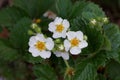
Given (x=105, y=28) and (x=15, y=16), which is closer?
(x=105, y=28)

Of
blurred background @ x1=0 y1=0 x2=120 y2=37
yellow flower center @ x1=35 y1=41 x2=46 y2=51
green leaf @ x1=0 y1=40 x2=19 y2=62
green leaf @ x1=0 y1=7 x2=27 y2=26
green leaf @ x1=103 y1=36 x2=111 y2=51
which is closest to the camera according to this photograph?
green leaf @ x1=103 y1=36 x2=111 y2=51

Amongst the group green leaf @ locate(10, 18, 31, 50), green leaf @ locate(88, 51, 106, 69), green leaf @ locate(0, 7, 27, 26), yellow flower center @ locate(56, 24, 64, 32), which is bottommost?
green leaf @ locate(88, 51, 106, 69)

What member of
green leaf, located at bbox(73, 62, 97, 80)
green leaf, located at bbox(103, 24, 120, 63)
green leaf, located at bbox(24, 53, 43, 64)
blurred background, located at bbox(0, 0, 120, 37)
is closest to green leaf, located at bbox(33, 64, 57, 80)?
green leaf, located at bbox(24, 53, 43, 64)

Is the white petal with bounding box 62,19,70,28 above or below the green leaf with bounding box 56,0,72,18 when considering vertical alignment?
below

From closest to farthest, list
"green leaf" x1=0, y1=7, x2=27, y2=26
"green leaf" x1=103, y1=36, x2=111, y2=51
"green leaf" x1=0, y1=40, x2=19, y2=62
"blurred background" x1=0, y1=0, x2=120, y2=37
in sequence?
"green leaf" x1=103, y1=36, x2=111, y2=51, "green leaf" x1=0, y1=40, x2=19, y2=62, "green leaf" x1=0, y1=7, x2=27, y2=26, "blurred background" x1=0, y1=0, x2=120, y2=37

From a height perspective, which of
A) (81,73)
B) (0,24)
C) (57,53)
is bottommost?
(81,73)

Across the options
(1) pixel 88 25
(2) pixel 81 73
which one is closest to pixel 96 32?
(1) pixel 88 25

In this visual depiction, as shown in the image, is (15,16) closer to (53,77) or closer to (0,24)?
(0,24)

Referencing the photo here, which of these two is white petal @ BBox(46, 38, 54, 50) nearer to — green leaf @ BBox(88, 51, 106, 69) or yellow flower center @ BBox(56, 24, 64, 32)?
yellow flower center @ BBox(56, 24, 64, 32)

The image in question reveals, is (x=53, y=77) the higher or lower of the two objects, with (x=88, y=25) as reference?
lower
